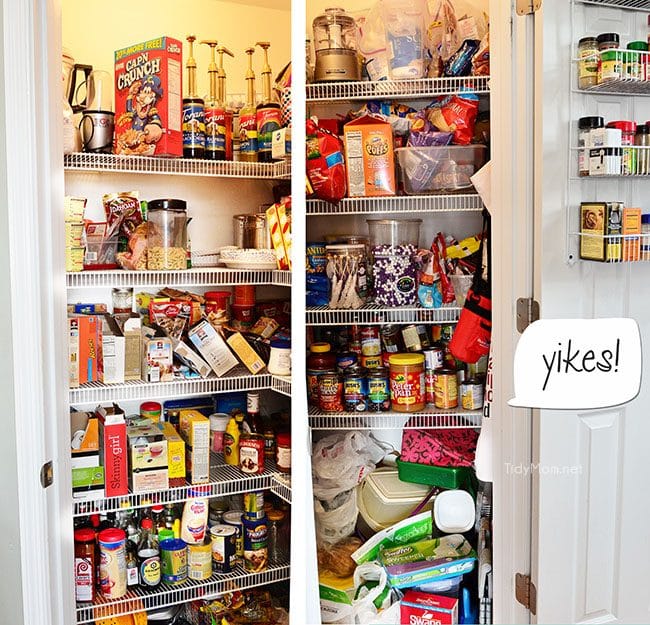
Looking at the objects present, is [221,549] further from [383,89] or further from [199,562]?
[383,89]

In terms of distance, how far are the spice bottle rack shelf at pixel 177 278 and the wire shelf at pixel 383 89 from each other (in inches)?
24.8

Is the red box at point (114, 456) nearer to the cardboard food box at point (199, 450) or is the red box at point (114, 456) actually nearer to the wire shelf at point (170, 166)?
the cardboard food box at point (199, 450)

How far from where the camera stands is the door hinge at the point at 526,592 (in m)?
2.21

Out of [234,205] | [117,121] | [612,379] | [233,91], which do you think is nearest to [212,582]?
[234,205]

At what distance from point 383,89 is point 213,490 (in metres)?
1.40

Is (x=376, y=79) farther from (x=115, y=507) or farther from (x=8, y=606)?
(x=8, y=606)

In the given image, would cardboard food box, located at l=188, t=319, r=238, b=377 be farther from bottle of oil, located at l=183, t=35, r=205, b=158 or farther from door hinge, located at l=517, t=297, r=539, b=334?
door hinge, located at l=517, t=297, r=539, b=334

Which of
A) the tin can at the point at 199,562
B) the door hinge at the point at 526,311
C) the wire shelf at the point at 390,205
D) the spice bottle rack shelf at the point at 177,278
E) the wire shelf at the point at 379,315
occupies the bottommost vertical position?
the tin can at the point at 199,562

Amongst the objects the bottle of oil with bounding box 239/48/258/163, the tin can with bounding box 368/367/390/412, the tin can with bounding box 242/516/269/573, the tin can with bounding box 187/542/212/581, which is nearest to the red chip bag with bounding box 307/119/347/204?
the bottle of oil with bounding box 239/48/258/163

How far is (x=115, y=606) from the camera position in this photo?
2.41 metres

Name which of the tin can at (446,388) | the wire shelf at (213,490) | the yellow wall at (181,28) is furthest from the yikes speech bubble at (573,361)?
the yellow wall at (181,28)

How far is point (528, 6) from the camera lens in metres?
2.06

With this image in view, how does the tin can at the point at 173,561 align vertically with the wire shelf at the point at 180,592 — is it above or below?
above

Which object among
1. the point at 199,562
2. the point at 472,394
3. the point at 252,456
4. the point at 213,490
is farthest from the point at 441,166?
the point at 199,562
